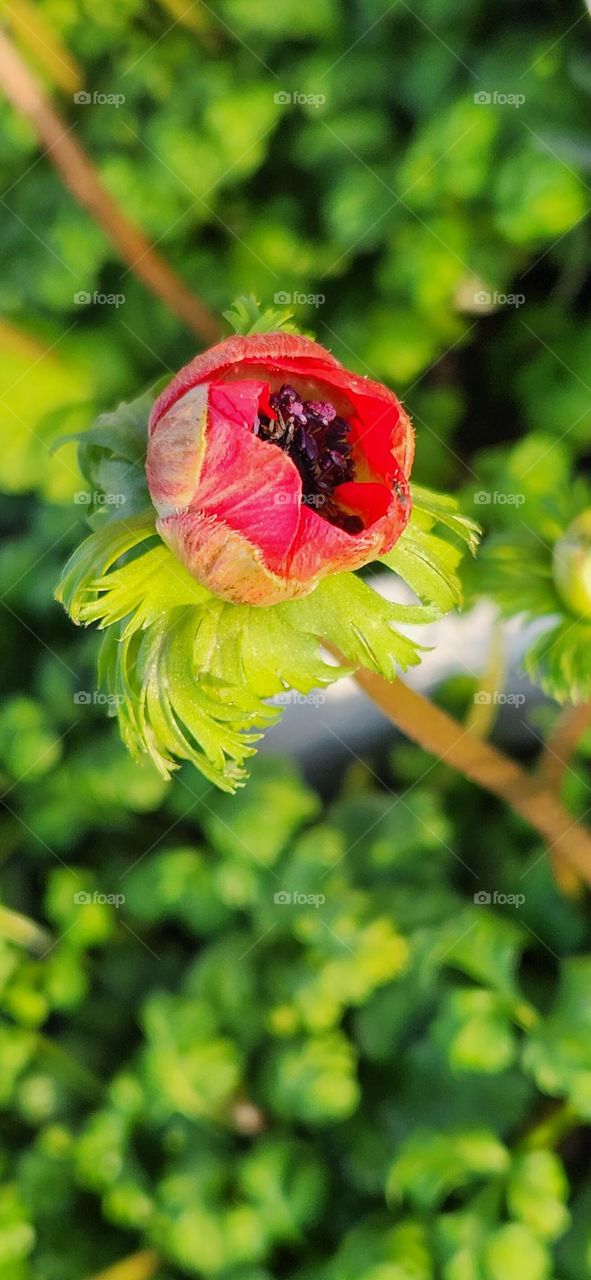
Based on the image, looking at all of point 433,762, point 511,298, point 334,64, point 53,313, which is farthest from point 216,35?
point 433,762

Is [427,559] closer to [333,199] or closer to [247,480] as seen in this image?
[247,480]

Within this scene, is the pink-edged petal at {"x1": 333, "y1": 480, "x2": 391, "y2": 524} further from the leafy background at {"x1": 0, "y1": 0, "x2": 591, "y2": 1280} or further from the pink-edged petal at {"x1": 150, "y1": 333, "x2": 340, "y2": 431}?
the leafy background at {"x1": 0, "y1": 0, "x2": 591, "y2": 1280}

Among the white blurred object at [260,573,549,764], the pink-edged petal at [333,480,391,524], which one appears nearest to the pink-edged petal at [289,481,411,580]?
the pink-edged petal at [333,480,391,524]

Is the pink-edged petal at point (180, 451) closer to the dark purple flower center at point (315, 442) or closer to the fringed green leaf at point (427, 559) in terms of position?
the dark purple flower center at point (315, 442)

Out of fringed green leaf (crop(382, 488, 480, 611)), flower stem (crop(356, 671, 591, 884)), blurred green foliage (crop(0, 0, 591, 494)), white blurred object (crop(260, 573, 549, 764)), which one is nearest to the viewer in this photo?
fringed green leaf (crop(382, 488, 480, 611))

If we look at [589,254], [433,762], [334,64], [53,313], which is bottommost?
[433,762]

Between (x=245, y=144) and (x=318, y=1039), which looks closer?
(x=318, y=1039)

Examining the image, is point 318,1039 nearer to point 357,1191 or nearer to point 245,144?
point 357,1191
